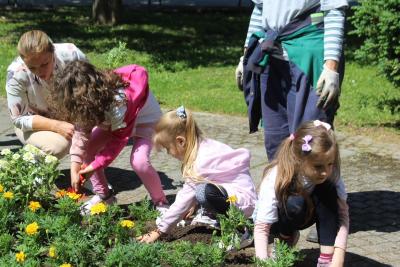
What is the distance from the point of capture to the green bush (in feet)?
23.3

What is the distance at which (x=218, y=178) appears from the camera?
4430mm

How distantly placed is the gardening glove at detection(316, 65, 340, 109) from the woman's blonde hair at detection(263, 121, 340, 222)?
0.46 m

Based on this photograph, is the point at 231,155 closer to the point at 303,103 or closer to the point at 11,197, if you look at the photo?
the point at 303,103

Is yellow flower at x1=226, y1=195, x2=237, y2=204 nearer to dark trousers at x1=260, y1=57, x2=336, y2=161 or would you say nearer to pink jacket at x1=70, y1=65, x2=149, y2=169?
dark trousers at x1=260, y1=57, x2=336, y2=161

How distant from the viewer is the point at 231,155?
4.47 metres

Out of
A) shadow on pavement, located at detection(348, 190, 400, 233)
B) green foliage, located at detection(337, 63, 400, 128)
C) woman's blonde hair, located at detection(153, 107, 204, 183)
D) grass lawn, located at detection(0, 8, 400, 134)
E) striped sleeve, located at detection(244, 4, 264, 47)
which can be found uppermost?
striped sleeve, located at detection(244, 4, 264, 47)

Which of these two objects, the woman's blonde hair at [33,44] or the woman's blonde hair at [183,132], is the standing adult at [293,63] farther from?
the woman's blonde hair at [33,44]

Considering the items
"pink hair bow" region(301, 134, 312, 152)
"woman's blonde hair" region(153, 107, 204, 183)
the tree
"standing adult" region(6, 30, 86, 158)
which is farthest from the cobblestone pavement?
the tree

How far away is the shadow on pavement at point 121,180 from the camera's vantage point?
230 inches

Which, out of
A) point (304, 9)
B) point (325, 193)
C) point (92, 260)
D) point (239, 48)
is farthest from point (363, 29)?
point (239, 48)

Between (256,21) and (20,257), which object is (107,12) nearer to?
(256,21)

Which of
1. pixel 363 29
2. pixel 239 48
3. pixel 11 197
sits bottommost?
pixel 239 48

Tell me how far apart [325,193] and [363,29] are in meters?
3.85

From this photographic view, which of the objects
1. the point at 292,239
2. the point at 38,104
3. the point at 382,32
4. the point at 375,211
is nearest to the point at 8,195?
the point at 38,104
